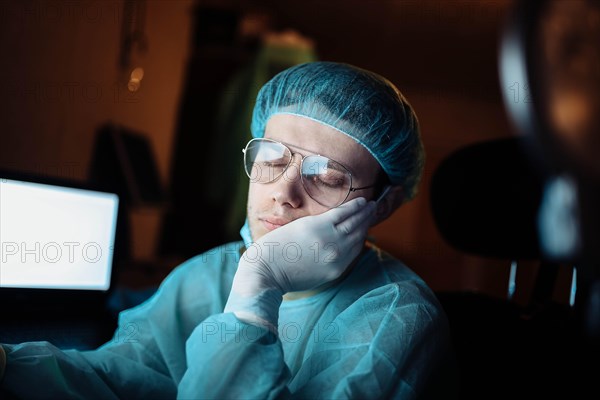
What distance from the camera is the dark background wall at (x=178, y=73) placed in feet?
6.08

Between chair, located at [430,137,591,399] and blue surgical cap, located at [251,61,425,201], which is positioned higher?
blue surgical cap, located at [251,61,425,201]

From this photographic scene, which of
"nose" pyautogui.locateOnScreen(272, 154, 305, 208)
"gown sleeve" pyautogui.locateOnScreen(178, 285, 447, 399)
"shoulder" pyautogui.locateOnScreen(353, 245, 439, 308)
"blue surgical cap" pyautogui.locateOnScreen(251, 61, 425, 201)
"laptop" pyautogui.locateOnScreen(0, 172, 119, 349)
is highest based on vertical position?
"blue surgical cap" pyautogui.locateOnScreen(251, 61, 425, 201)

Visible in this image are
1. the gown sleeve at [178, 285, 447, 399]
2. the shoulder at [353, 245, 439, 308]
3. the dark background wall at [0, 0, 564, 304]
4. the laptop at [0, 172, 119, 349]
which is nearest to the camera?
the gown sleeve at [178, 285, 447, 399]

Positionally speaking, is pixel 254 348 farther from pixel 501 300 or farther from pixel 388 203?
pixel 501 300

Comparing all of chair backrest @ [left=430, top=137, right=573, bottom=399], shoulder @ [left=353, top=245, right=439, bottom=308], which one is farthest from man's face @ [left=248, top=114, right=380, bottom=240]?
chair backrest @ [left=430, top=137, right=573, bottom=399]

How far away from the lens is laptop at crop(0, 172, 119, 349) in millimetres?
1312

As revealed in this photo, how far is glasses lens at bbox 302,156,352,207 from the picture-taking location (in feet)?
3.57

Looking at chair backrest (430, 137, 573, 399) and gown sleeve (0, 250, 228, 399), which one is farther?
chair backrest (430, 137, 573, 399)

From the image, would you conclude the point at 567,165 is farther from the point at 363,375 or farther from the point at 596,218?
the point at 363,375

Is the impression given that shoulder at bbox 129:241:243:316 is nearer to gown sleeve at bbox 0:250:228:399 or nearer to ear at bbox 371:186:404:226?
gown sleeve at bbox 0:250:228:399

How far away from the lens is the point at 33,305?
1412 mm

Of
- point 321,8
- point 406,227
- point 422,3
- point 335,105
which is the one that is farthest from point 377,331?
point 406,227

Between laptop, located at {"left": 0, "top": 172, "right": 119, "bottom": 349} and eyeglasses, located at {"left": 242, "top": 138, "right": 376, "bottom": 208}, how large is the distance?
22.3 inches

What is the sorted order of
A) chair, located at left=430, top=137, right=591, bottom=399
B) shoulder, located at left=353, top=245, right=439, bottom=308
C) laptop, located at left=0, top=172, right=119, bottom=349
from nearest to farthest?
shoulder, located at left=353, top=245, right=439, bottom=308 → chair, located at left=430, top=137, right=591, bottom=399 → laptop, located at left=0, top=172, right=119, bottom=349
